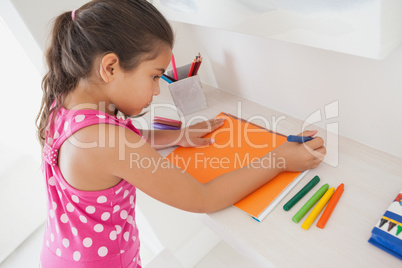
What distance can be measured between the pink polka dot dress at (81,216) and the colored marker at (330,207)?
392mm

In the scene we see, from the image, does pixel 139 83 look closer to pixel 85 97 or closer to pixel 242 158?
pixel 85 97

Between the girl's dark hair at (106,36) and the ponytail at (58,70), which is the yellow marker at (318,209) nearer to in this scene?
the girl's dark hair at (106,36)

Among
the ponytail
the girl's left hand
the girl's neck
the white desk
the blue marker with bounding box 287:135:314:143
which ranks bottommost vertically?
the white desk

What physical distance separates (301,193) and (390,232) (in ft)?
0.51

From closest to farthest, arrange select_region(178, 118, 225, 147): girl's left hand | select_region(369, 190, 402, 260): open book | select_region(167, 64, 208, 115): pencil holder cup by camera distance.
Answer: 1. select_region(369, 190, 402, 260): open book
2. select_region(178, 118, 225, 147): girl's left hand
3. select_region(167, 64, 208, 115): pencil holder cup

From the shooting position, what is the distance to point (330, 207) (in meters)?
0.53

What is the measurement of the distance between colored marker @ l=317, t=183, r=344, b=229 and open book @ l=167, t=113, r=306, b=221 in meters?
0.08

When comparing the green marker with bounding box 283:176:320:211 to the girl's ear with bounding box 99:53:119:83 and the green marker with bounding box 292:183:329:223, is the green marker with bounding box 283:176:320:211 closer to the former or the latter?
the green marker with bounding box 292:183:329:223

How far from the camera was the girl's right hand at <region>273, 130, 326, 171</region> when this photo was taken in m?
0.61

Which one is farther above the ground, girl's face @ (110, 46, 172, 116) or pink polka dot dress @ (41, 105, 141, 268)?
girl's face @ (110, 46, 172, 116)

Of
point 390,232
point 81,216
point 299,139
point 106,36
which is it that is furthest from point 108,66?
point 390,232

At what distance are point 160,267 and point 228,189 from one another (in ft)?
1.47

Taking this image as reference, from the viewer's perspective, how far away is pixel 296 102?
784 mm

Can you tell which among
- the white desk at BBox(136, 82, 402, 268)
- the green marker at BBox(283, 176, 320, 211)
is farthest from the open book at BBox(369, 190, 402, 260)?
the green marker at BBox(283, 176, 320, 211)
